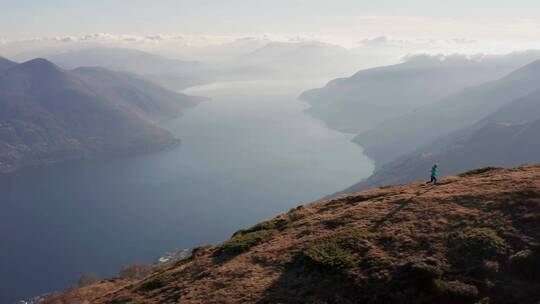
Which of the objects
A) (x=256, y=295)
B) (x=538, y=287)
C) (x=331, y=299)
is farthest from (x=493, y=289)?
(x=256, y=295)

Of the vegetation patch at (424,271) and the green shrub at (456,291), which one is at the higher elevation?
the vegetation patch at (424,271)

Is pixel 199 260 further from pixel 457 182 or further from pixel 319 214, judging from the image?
pixel 457 182

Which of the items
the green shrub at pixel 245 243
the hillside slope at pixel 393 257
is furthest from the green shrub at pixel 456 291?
the green shrub at pixel 245 243

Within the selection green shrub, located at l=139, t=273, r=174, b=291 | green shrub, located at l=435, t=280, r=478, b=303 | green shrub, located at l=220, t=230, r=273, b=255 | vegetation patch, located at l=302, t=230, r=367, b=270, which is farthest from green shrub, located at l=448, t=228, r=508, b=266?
green shrub, located at l=139, t=273, r=174, b=291

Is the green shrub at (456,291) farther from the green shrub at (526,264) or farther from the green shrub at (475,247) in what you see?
the green shrub at (526,264)

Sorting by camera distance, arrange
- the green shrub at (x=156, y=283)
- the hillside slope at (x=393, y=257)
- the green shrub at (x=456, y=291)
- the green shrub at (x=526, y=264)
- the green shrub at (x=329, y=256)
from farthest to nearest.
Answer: the green shrub at (x=156, y=283) < the green shrub at (x=329, y=256) < the green shrub at (x=526, y=264) < the hillside slope at (x=393, y=257) < the green shrub at (x=456, y=291)

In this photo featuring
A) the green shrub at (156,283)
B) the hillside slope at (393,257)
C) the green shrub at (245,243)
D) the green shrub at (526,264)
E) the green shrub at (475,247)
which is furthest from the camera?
the green shrub at (245,243)
